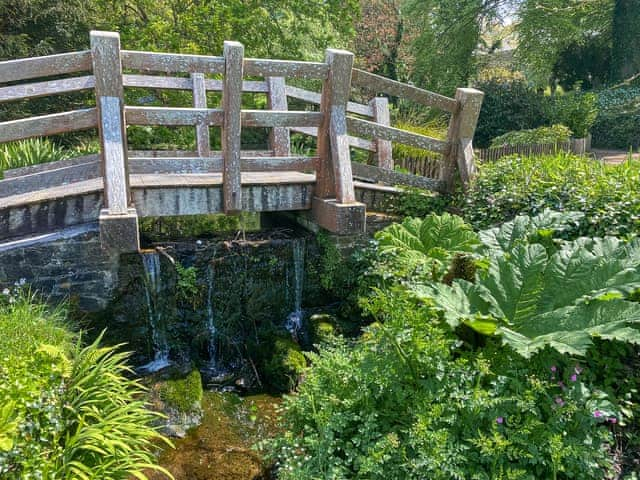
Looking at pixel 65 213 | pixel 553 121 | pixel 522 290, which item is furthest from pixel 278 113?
pixel 553 121

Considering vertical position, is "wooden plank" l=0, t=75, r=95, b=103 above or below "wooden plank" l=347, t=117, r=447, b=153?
above

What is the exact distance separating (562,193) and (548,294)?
196 cm

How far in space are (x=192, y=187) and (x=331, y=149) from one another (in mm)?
1484

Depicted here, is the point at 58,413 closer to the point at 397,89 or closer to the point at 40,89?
the point at 40,89

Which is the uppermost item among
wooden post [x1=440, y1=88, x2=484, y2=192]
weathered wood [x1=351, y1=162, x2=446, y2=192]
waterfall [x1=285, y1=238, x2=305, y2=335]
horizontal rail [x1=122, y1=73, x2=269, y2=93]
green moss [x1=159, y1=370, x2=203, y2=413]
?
horizontal rail [x1=122, y1=73, x2=269, y2=93]

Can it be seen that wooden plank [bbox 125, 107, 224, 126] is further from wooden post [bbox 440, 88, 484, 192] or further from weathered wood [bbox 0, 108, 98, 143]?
wooden post [bbox 440, 88, 484, 192]

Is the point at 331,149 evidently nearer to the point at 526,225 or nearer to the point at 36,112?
the point at 526,225

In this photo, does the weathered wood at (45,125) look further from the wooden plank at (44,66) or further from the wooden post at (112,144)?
the wooden plank at (44,66)

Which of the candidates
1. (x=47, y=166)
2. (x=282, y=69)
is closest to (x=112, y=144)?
(x=282, y=69)

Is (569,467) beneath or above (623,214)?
beneath

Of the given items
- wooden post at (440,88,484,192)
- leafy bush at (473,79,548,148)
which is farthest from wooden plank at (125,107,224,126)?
leafy bush at (473,79,548,148)

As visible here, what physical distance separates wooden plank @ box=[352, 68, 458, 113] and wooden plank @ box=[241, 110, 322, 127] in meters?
0.65

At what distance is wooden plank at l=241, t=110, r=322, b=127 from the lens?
5.59 m

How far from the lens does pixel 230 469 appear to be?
4375mm
